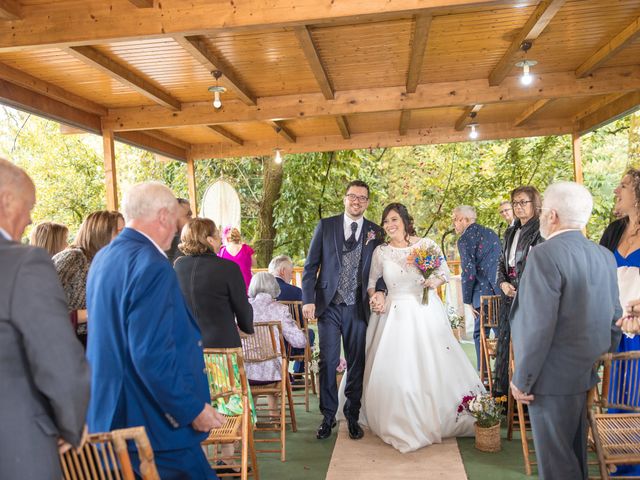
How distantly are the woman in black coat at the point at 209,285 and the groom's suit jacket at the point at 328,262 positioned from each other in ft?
2.97

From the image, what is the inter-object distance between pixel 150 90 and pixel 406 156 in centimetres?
1380

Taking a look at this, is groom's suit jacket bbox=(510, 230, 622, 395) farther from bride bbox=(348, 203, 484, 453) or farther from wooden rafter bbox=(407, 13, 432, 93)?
wooden rafter bbox=(407, 13, 432, 93)

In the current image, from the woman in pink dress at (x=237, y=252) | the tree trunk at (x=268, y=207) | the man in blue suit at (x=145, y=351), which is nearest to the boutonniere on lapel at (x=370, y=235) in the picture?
the woman in pink dress at (x=237, y=252)

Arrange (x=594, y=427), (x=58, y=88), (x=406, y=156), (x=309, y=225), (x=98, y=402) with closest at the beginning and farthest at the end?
(x=98, y=402) → (x=594, y=427) → (x=58, y=88) → (x=309, y=225) → (x=406, y=156)

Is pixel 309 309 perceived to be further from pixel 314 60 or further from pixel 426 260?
pixel 314 60

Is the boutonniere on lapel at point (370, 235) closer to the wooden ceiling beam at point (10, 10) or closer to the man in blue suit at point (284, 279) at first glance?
the man in blue suit at point (284, 279)

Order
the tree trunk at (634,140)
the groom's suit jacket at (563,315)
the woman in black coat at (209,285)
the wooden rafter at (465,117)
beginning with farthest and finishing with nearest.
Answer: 1. the tree trunk at (634,140)
2. the wooden rafter at (465,117)
3. the woman in black coat at (209,285)
4. the groom's suit jacket at (563,315)

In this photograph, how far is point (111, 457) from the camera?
1.74m

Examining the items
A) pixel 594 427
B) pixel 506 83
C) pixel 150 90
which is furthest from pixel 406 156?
pixel 594 427

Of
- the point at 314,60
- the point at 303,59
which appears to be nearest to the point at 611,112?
the point at 303,59

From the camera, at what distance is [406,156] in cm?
1950

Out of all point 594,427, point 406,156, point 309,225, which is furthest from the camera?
point 406,156

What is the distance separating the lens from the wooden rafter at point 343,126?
8.49 meters

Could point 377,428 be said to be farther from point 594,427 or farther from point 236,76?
point 236,76
